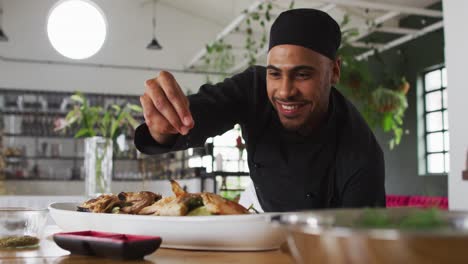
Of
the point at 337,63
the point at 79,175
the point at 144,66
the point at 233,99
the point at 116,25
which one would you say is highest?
the point at 116,25

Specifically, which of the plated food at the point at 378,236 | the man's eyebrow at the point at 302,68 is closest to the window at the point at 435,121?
the man's eyebrow at the point at 302,68

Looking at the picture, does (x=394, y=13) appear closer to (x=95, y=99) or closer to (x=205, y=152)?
(x=205, y=152)

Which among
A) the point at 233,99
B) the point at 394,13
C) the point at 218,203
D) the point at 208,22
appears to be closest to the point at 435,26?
the point at 394,13

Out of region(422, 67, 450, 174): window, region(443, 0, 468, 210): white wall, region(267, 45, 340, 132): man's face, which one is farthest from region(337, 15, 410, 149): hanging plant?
region(267, 45, 340, 132): man's face

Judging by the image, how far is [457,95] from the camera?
186 inches

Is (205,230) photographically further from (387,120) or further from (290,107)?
(387,120)

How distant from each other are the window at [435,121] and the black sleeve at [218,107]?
8117 millimetres

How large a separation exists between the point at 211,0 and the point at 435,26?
15.0ft

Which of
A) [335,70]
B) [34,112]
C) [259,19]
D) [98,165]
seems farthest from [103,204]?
[34,112]

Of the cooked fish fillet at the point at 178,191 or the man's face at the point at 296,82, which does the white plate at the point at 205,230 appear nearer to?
the cooked fish fillet at the point at 178,191

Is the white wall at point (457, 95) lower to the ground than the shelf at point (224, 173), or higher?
higher

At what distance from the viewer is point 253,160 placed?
1.77m

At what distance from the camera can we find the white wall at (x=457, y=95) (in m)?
4.67

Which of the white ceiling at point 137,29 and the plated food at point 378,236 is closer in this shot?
the plated food at point 378,236
